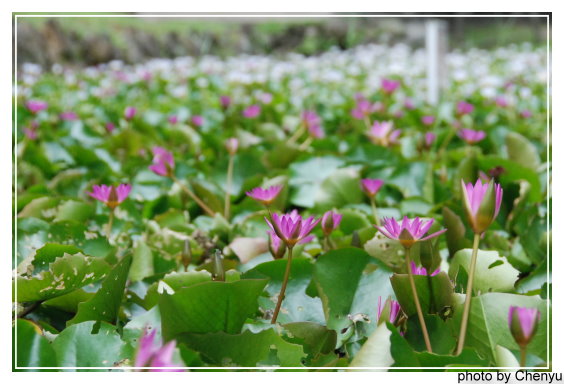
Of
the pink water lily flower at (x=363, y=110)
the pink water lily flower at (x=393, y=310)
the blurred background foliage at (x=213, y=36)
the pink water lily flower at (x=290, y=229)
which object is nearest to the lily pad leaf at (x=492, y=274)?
the pink water lily flower at (x=393, y=310)

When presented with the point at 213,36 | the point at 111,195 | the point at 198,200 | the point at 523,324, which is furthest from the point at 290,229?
the point at 213,36

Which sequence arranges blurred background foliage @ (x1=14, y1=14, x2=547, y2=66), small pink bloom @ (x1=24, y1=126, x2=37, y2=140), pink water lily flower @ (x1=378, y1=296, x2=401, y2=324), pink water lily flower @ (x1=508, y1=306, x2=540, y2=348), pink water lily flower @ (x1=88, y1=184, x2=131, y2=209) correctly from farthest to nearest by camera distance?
blurred background foliage @ (x1=14, y1=14, x2=547, y2=66) < small pink bloom @ (x1=24, y1=126, x2=37, y2=140) < pink water lily flower @ (x1=88, y1=184, x2=131, y2=209) < pink water lily flower @ (x1=378, y1=296, x2=401, y2=324) < pink water lily flower @ (x1=508, y1=306, x2=540, y2=348)

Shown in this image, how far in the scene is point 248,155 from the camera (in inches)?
54.2

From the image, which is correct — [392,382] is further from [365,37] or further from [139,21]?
[365,37]

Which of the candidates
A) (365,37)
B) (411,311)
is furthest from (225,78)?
(365,37)

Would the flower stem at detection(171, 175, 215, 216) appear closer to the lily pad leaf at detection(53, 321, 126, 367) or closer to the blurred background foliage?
the lily pad leaf at detection(53, 321, 126, 367)

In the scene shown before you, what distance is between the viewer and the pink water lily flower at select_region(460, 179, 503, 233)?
0.56m

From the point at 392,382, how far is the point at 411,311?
12cm

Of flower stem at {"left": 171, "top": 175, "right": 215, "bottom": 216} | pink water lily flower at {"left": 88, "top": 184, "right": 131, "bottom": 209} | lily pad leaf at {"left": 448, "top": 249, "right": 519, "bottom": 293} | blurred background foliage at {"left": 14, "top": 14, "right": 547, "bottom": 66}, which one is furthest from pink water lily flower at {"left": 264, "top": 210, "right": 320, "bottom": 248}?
blurred background foliage at {"left": 14, "top": 14, "right": 547, "bottom": 66}

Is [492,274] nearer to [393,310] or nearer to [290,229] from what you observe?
[393,310]

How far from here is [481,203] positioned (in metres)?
0.56

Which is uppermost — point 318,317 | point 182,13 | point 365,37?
point 365,37

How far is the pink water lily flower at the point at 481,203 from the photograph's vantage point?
555 millimetres
